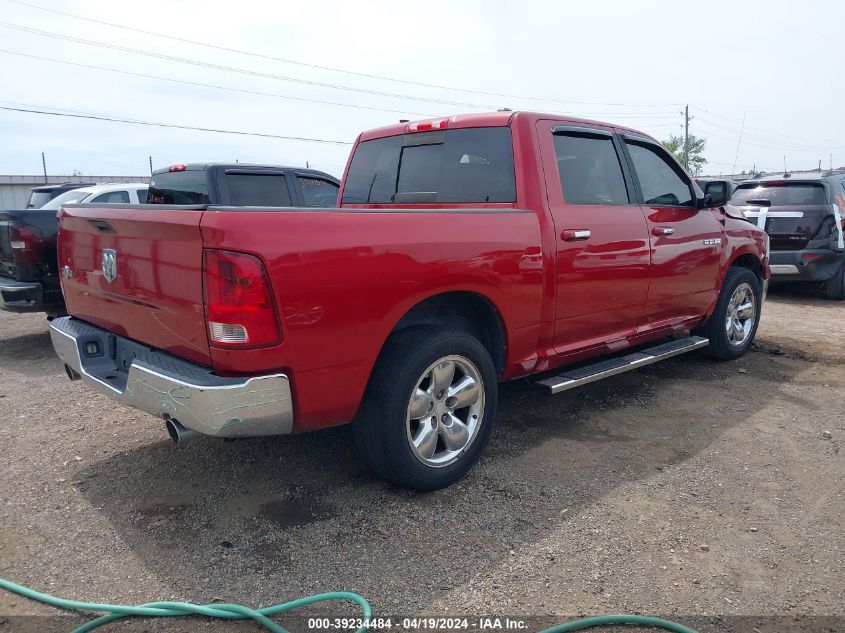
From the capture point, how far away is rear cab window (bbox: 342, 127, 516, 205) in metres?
3.82

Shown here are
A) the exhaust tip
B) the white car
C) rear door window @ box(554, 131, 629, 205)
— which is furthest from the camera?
the white car

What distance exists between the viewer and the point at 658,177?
15.7 feet

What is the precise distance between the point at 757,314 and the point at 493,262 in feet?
12.2

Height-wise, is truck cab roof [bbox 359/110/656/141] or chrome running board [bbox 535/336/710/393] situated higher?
truck cab roof [bbox 359/110/656/141]

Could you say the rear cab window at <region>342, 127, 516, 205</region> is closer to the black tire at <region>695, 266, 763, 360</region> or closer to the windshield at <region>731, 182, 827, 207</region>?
the black tire at <region>695, 266, 763, 360</region>

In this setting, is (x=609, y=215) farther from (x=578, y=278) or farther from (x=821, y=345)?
(x=821, y=345)

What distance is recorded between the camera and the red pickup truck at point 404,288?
256 cm

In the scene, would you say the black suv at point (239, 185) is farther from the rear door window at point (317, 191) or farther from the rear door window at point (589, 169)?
the rear door window at point (589, 169)

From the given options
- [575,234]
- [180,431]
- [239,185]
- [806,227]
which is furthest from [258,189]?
[806,227]

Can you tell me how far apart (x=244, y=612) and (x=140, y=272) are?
4.96ft

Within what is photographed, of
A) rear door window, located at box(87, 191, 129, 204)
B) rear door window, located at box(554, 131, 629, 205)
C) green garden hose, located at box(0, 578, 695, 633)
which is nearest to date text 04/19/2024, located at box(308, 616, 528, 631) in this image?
green garden hose, located at box(0, 578, 695, 633)

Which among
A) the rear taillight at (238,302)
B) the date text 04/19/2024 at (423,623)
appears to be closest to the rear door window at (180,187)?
the rear taillight at (238,302)

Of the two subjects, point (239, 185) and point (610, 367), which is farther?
point (239, 185)

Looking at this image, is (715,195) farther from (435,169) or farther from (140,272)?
(140,272)
